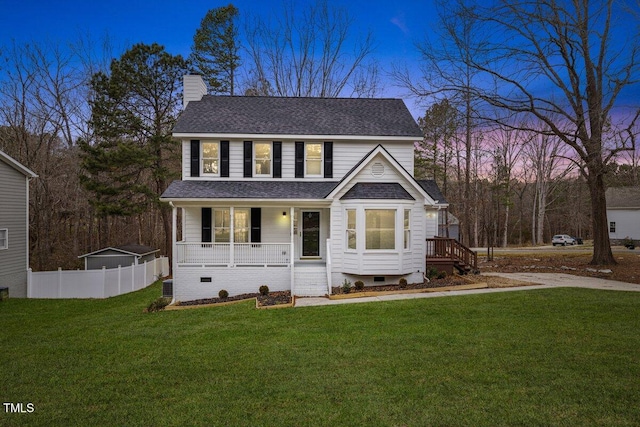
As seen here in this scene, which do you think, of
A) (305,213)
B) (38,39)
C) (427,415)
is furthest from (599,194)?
(38,39)

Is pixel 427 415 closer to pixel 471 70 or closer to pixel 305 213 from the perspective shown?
pixel 305 213

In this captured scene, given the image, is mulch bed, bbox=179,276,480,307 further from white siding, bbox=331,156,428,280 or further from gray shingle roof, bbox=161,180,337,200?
gray shingle roof, bbox=161,180,337,200

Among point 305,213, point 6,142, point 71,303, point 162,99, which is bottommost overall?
point 71,303

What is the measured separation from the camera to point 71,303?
14.9 m

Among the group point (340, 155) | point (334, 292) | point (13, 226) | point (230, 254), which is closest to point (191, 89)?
point (340, 155)

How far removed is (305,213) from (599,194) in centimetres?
1416

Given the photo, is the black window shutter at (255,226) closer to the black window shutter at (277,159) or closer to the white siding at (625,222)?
the black window shutter at (277,159)

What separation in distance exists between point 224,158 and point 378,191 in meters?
6.61

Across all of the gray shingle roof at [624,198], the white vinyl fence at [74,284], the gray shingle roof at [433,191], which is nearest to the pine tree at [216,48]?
the white vinyl fence at [74,284]

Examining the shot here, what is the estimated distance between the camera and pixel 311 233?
16.0m

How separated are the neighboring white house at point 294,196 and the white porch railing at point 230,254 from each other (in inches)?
1.5

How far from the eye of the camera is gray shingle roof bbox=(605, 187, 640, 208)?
37.5m

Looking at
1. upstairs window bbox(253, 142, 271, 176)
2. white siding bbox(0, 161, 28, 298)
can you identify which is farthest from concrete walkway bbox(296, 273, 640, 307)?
white siding bbox(0, 161, 28, 298)

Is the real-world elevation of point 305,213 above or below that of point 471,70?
below
